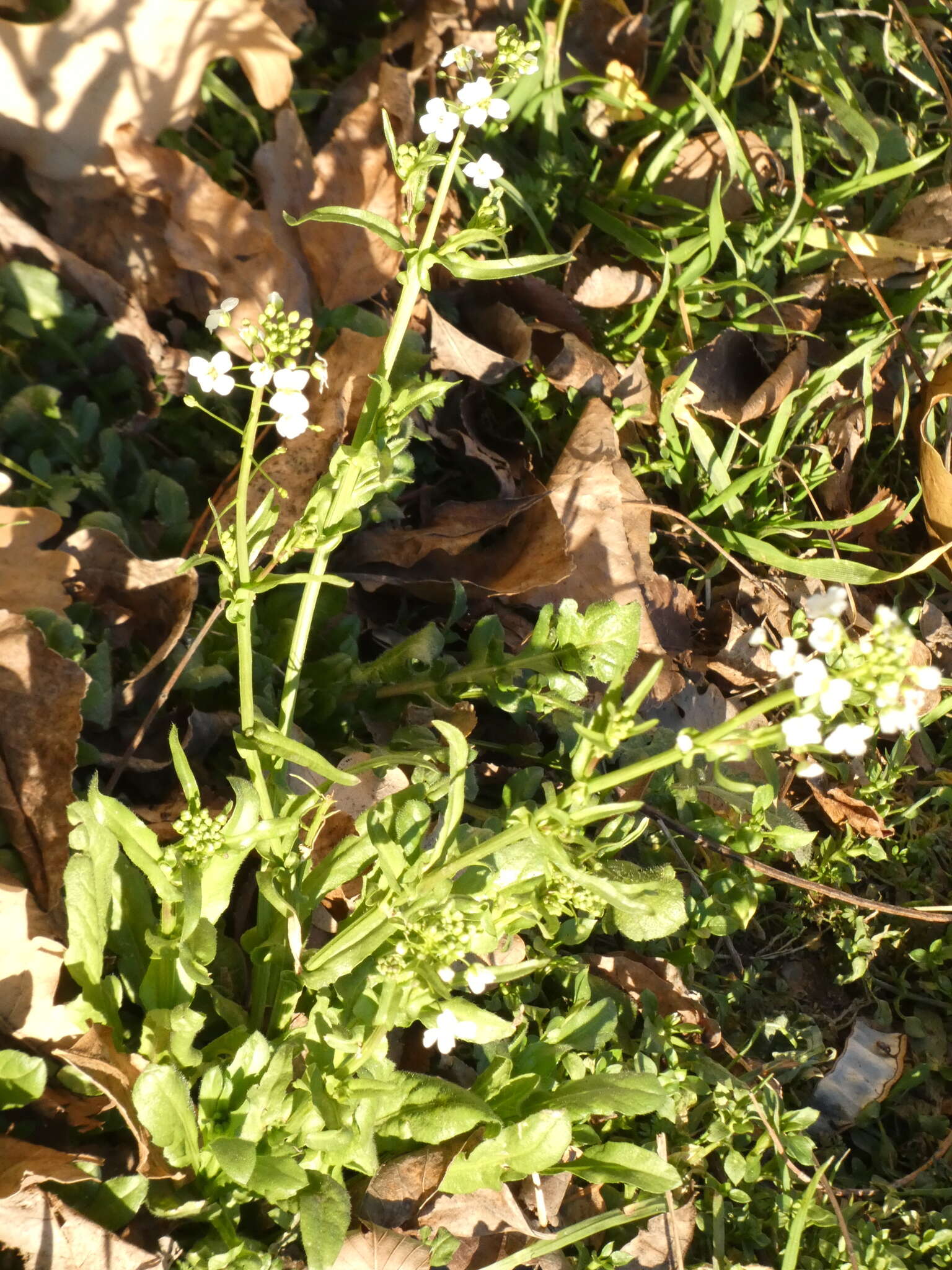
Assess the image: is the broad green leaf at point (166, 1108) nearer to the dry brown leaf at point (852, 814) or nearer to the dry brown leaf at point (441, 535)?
the dry brown leaf at point (441, 535)

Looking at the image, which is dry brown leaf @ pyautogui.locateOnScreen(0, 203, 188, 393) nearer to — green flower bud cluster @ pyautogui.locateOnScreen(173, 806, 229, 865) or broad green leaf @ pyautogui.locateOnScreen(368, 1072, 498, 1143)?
green flower bud cluster @ pyautogui.locateOnScreen(173, 806, 229, 865)

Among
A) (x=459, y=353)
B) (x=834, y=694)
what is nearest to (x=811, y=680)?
(x=834, y=694)

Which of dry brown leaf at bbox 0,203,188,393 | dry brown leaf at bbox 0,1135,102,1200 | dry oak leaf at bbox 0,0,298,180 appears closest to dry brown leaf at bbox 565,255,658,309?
dry oak leaf at bbox 0,0,298,180

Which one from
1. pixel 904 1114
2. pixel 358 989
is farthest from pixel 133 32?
pixel 904 1114

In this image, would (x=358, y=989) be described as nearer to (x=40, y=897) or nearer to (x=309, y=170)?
(x=40, y=897)

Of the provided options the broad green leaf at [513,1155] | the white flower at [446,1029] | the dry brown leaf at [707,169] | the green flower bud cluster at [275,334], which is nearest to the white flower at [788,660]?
the white flower at [446,1029]
